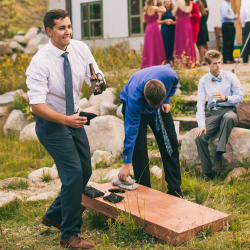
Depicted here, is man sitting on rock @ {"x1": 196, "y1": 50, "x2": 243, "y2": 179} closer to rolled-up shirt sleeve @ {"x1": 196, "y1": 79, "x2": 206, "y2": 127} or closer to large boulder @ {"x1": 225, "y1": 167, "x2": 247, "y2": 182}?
rolled-up shirt sleeve @ {"x1": 196, "y1": 79, "x2": 206, "y2": 127}

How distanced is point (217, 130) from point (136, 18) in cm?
991

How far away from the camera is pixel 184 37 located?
875cm

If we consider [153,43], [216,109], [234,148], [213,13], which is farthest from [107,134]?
[213,13]

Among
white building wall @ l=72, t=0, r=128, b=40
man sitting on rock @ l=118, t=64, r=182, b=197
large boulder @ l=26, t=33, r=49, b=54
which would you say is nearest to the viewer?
man sitting on rock @ l=118, t=64, r=182, b=197

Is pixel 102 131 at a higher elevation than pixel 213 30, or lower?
lower

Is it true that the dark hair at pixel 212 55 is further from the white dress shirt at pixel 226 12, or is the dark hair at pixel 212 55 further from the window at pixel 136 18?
the window at pixel 136 18

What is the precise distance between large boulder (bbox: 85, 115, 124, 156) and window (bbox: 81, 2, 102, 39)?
8982 millimetres

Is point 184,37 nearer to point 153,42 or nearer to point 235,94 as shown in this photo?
point 153,42

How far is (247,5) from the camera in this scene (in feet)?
31.5

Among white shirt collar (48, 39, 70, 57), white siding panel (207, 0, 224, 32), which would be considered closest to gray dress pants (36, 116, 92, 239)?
white shirt collar (48, 39, 70, 57)

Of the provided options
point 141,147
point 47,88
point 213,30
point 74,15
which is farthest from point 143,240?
point 74,15

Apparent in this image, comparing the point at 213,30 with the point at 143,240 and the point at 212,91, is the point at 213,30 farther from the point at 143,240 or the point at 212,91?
the point at 143,240

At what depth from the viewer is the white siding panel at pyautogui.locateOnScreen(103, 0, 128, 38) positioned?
14047mm

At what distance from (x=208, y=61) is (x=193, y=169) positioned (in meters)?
1.54
